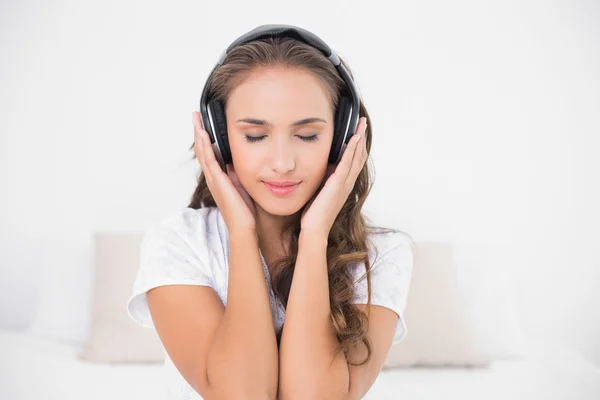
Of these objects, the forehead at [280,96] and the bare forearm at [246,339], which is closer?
the bare forearm at [246,339]

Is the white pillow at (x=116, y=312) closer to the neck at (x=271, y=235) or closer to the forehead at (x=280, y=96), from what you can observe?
the neck at (x=271, y=235)

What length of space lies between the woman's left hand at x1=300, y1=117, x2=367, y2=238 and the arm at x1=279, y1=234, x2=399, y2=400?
39mm

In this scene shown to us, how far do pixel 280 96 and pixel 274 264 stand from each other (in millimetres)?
469

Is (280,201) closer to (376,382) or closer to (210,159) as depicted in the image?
(210,159)

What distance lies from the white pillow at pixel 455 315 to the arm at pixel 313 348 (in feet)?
3.65

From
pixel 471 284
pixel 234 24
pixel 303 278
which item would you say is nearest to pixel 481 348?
pixel 471 284

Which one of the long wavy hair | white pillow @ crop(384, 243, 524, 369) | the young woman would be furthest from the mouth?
white pillow @ crop(384, 243, 524, 369)

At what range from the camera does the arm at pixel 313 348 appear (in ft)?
4.13

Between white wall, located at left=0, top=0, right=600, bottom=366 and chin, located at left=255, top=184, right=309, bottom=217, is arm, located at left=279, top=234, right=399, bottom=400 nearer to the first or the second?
chin, located at left=255, top=184, right=309, bottom=217

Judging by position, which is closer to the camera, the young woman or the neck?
the young woman

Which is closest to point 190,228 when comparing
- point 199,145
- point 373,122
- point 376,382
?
point 199,145

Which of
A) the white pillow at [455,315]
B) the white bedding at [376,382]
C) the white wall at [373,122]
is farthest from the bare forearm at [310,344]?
the white wall at [373,122]

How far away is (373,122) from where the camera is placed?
266cm

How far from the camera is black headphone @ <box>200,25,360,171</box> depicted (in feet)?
4.70
